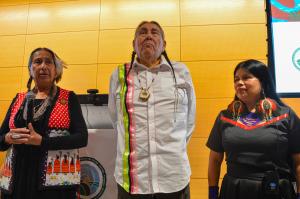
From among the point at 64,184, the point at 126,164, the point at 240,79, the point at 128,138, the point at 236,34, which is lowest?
the point at 64,184

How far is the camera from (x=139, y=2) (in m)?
3.15

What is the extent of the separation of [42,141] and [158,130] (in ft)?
2.11

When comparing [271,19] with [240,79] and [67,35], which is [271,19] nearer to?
[240,79]

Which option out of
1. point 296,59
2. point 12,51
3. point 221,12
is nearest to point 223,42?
point 221,12

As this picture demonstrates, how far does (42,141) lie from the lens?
148 cm

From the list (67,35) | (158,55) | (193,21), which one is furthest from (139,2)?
(158,55)

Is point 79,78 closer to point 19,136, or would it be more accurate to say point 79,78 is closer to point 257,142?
point 19,136

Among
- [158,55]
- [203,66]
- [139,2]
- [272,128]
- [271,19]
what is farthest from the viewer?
[139,2]

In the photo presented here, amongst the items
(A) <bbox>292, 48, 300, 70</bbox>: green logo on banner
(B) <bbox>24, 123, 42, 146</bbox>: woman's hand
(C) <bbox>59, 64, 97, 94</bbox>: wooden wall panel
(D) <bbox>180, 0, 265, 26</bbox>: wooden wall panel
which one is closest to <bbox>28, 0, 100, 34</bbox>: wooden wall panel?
(C) <bbox>59, 64, 97, 94</bbox>: wooden wall panel

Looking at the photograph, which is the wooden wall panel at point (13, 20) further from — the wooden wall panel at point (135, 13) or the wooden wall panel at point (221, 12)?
the wooden wall panel at point (221, 12)

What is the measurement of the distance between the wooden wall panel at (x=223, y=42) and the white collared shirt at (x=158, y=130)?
1.28 metres

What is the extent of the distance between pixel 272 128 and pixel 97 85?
2.03 metres

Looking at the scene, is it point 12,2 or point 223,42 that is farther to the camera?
point 12,2

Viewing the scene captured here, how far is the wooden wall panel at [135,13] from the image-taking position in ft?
10.0
